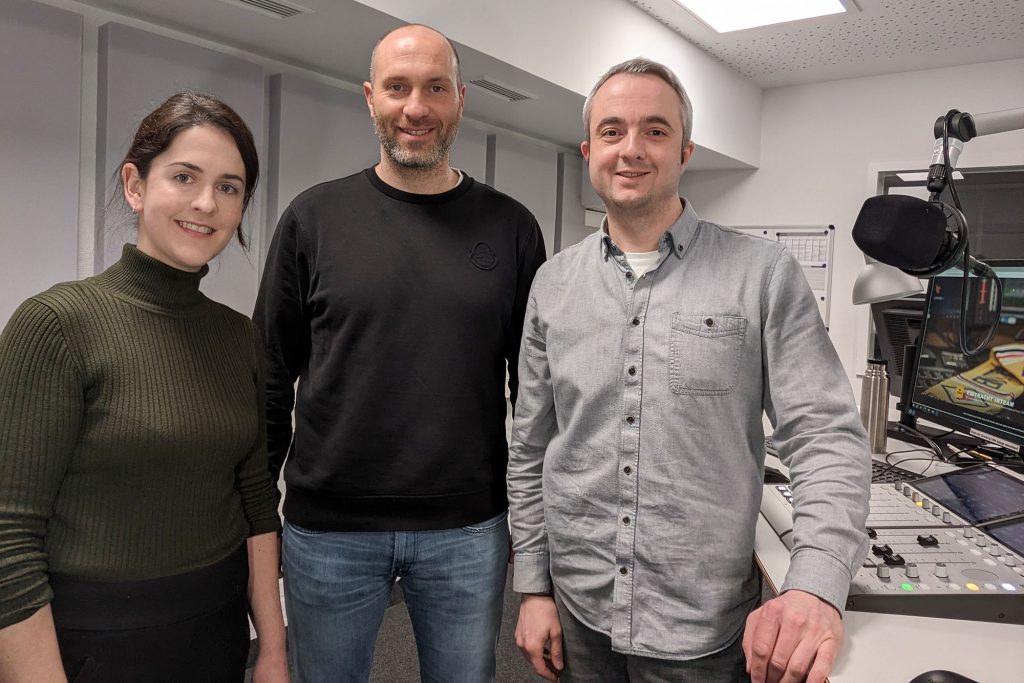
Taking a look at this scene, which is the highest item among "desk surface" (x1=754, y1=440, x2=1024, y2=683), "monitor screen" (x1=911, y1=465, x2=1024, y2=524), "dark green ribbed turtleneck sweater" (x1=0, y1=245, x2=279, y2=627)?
"dark green ribbed turtleneck sweater" (x1=0, y1=245, x2=279, y2=627)

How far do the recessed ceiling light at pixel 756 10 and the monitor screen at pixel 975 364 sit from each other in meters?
1.49

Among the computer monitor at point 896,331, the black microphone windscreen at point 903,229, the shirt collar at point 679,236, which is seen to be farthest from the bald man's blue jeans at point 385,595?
the computer monitor at point 896,331

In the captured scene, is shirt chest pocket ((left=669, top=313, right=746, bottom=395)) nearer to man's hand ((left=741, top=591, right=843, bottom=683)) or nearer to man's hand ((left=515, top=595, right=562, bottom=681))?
man's hand ((left=741, top=591, right=843, bottom=683))

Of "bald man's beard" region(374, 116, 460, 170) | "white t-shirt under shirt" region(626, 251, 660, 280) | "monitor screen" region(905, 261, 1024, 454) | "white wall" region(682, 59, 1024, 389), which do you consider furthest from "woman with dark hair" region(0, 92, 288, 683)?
"white wall" region(682, 59, 1024, 389)

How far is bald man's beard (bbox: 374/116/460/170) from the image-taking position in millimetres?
1332

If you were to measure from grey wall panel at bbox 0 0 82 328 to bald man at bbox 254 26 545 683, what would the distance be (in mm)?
885

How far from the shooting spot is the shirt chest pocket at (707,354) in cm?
106

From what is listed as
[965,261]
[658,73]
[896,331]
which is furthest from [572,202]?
[658,73]

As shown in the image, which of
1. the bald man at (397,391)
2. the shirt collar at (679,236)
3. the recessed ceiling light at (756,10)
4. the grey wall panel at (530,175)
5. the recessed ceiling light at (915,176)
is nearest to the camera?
the shirt collar at (679,236)

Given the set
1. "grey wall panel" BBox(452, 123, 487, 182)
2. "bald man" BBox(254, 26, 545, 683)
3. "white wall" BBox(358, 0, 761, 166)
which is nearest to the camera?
"bald man" BBox(254, 26, 545, 683)

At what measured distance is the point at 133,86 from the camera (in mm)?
1911

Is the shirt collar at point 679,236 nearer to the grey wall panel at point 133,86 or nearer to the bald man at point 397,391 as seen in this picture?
the bald man at point 397,391

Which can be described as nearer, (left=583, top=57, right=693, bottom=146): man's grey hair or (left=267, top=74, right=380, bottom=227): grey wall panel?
(left=583, top=57, right=693, bottom=146): man's grey hair

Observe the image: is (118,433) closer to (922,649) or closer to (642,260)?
(642,260)
